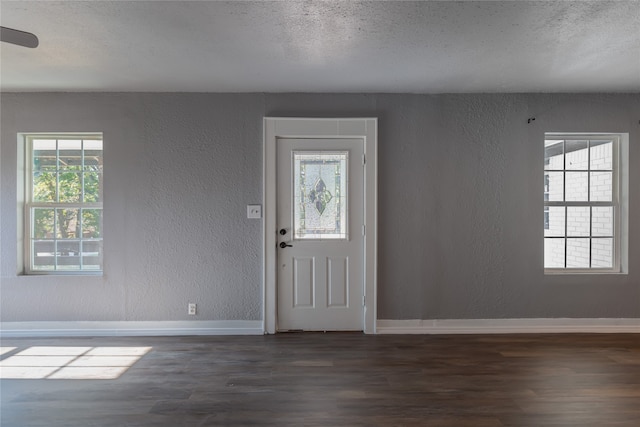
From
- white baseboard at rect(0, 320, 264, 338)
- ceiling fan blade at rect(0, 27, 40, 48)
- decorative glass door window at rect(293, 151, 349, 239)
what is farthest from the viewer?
decorative glass door window at rect(293, 151, 349, 239)

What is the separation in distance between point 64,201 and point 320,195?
258cm

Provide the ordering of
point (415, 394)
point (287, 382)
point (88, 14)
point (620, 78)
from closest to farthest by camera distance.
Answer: point (88, 14)
point (415, 394)
point (287, 382)
point (620, 78)

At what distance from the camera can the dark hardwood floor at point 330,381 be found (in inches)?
88.8

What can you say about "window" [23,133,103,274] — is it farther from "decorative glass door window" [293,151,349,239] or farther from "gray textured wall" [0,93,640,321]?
"decorative glass door window" [293,151,349,239]

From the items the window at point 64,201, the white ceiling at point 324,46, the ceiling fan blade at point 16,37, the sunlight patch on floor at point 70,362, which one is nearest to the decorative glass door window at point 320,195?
the white ceiling at point 324,46

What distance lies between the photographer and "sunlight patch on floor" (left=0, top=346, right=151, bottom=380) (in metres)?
2.83

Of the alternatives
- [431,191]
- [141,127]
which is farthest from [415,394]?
[141,127]

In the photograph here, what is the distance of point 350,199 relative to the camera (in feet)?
12.4

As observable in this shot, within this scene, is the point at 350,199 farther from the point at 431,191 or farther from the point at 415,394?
the point at 415,394

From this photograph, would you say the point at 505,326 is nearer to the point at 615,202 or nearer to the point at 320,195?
the point at 615,202

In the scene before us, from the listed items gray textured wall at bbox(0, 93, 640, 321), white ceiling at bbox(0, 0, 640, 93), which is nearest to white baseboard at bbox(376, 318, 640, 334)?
gray textured wall at bbox(0, 93, 640, 321)

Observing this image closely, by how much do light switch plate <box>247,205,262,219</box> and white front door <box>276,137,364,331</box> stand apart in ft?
0.63

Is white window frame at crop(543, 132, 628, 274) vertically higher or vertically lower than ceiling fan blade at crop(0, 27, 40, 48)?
lower

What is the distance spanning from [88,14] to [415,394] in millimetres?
3096
